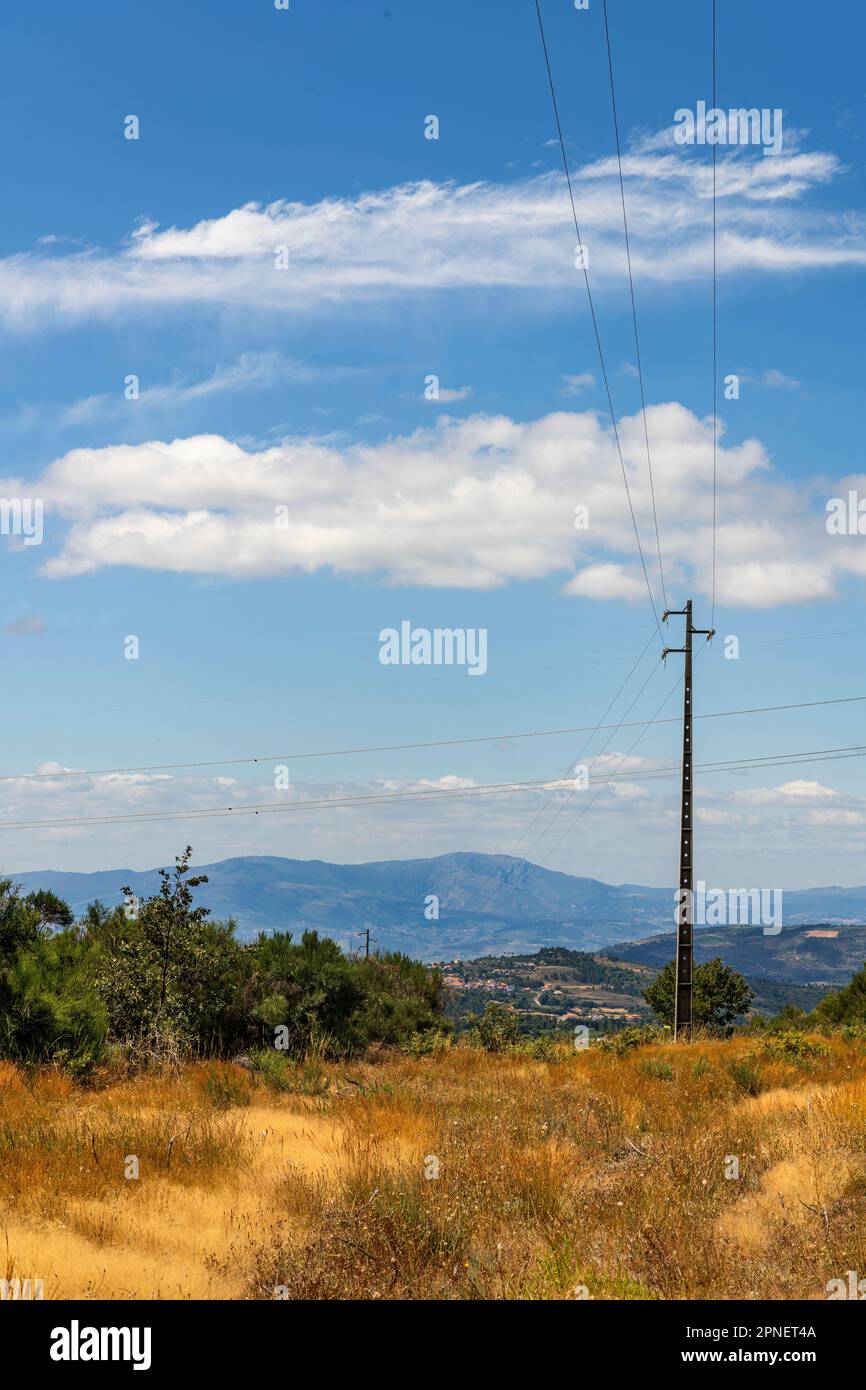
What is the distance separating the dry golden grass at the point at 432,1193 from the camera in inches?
280

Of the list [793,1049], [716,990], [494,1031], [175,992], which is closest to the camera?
[793,1049]

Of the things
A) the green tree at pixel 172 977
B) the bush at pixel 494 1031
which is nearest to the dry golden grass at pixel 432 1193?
the green tree at pixel 172 977

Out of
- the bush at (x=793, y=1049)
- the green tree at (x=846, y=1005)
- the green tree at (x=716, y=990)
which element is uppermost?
the bush at (x=793, y=1049)

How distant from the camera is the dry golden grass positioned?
7.11 metres

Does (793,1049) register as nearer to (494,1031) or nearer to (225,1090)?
(494,1031)

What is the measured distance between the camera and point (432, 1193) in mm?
8719

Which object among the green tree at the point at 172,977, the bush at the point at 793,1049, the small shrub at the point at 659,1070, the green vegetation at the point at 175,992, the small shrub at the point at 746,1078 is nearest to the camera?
the small shrub at the point at 746,1078

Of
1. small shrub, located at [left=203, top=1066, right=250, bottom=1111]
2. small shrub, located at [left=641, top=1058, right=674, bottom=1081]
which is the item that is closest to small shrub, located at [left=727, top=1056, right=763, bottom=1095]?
small shrub, located at [left=641, top=1058, right=674, bottom=1081]

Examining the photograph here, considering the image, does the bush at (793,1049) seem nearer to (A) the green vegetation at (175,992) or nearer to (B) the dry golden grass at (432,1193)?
→ (B) the dry golden grass at (432,1193)

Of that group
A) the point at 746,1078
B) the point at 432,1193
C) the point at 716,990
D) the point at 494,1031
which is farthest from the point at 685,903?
the point at 716,990

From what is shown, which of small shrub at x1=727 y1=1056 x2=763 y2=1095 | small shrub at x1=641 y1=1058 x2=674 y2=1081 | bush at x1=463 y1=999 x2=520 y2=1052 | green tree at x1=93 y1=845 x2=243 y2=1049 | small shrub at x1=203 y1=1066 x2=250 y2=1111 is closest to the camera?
→ small shrub at x1=203 y1=1066 x2=250 y2=1111

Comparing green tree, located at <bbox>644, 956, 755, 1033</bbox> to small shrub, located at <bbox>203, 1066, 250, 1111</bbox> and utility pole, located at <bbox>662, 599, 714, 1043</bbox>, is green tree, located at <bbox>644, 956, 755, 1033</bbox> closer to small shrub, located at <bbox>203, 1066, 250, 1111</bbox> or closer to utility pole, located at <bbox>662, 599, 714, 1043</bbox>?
utility pole, located at <bbox>662, 599, 714, 1043</bbox>

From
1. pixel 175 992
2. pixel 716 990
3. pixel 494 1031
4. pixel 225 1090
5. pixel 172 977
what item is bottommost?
pixel 716 990
